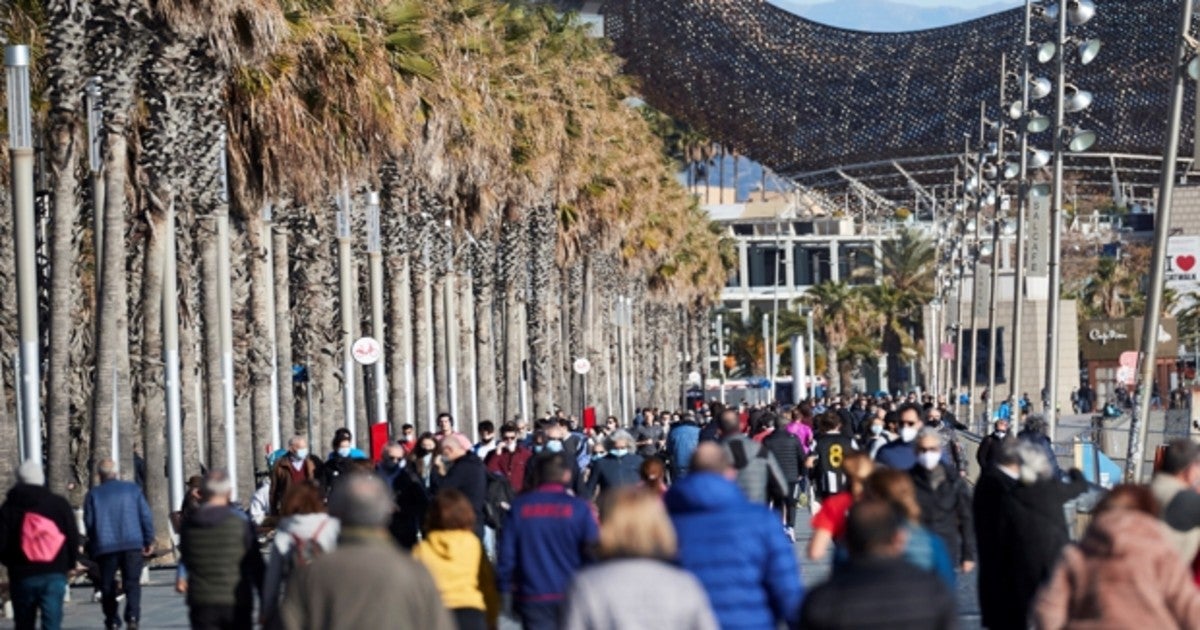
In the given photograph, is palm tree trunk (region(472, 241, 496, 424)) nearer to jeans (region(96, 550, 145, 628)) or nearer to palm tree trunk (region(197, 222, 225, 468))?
palm tree trunk (region(197, 222, 225, 468))

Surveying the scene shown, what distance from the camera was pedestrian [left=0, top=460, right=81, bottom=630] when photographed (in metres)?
14.3

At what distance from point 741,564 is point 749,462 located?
6153 millimetres

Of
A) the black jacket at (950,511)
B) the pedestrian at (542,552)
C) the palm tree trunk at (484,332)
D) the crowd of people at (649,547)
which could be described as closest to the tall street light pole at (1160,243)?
the crowd of people at (649,547)

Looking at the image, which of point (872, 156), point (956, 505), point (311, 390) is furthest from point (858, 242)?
point (956, 505)

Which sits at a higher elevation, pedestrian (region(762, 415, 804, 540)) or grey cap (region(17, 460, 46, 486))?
grey cap (region(17, 460, 46, 486))

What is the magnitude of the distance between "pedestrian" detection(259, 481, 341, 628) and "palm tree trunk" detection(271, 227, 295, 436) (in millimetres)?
23209

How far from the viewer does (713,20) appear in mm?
136000

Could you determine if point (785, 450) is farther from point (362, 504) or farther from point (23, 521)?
point (362, 504)

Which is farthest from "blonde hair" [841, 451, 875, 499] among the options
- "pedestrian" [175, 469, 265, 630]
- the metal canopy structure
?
the metal canopy structure

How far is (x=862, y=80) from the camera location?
13650 cm

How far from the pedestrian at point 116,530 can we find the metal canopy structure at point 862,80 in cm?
11760

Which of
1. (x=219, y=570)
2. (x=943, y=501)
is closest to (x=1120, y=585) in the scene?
(x=219, y=570)

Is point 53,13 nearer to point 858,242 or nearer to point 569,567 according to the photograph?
point 569,567

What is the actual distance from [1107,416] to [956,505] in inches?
2063
